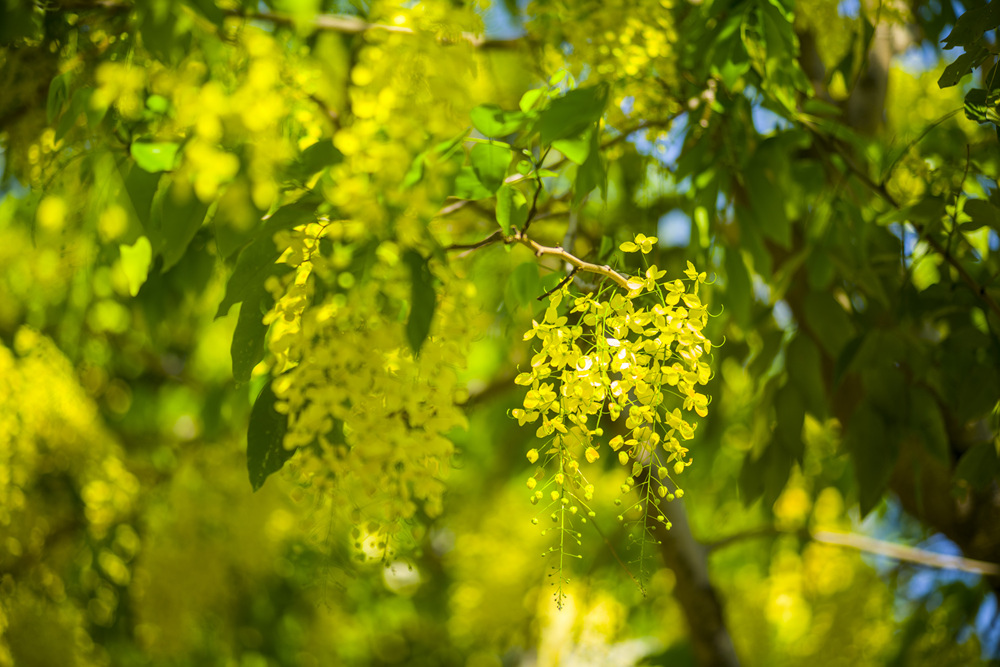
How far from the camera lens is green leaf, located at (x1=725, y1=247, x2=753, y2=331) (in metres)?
1.50

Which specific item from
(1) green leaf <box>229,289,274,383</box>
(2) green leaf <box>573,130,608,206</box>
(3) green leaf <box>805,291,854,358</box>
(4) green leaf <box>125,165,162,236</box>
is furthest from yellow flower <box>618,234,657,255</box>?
(3) green leaf <box>805,291,854,358</box>

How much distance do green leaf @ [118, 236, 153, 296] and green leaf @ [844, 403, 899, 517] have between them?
4.68 feet

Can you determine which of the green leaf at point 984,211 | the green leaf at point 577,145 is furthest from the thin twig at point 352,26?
the green leaf at point 984,211

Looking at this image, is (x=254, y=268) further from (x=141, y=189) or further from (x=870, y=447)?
(x=870, y=447)

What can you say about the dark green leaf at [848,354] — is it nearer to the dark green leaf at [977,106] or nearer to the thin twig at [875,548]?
the dark green leaf at [977,106]

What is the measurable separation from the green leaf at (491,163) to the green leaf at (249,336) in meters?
0.35

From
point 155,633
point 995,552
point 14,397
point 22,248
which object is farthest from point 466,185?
point 155,633

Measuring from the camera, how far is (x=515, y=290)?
1.27 metres

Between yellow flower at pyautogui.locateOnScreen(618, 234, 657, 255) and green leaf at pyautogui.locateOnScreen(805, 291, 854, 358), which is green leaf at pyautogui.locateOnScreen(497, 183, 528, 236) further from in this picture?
green leaf at pyautogui.locateOnScreen(805, 291, 854, 358)

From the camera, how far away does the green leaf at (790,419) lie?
65.0 inches

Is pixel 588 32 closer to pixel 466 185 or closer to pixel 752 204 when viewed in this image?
pixel 752 204

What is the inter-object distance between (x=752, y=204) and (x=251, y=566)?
9.35 feet

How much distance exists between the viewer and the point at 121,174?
4.33 feet

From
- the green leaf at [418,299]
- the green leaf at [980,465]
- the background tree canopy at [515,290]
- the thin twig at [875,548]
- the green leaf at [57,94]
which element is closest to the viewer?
the green leaf at [418,299]
